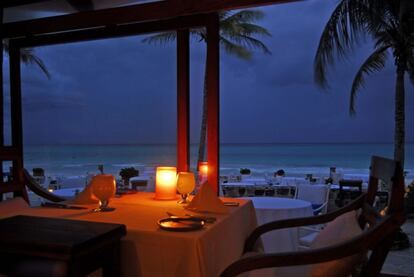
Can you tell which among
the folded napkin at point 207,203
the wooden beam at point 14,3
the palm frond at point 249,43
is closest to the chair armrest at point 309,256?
the folded napkin at point 207,203

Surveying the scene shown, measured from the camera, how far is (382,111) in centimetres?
1848

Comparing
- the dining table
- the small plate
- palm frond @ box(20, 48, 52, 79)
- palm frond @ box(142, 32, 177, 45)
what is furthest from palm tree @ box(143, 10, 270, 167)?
the small plate

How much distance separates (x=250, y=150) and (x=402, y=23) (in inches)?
936

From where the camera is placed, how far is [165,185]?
1886mm

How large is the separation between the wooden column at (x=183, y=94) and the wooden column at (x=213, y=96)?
0.16 metres

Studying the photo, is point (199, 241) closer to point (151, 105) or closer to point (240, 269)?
point (240, 269)

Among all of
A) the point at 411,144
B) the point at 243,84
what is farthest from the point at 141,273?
the point at 411,144

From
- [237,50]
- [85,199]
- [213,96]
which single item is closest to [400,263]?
[213,96]

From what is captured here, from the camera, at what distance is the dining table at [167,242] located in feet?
3.85

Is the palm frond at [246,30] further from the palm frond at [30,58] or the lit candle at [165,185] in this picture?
the lit candle at [165,185]

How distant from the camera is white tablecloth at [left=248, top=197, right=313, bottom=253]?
2918 mm

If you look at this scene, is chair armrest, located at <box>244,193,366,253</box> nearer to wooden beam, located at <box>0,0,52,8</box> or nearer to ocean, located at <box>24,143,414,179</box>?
wooden beam, located at <box>0,0,52,8</box>

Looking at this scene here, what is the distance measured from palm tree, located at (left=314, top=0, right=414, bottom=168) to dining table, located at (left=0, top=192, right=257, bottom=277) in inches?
120

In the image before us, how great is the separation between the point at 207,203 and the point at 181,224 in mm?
316
